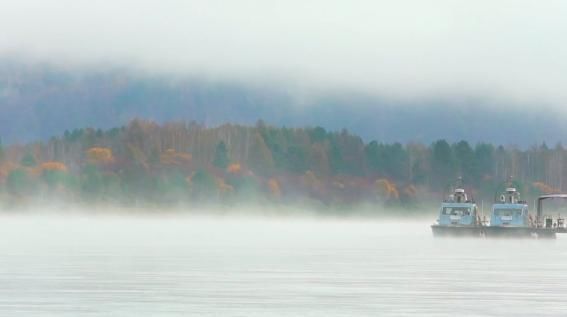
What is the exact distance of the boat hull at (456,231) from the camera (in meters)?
155

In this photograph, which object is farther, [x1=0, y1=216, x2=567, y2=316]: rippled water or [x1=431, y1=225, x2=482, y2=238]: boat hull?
[x1=431, y1=225, x2=482, y2=238]: boat hull

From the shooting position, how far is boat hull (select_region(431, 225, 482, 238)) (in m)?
155

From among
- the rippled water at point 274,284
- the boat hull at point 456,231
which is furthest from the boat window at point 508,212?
the rippled water at point 274,284

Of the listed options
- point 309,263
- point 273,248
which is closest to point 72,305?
point 309,263

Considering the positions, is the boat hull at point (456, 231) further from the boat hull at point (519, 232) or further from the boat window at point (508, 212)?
the boat window at point (508, 212)

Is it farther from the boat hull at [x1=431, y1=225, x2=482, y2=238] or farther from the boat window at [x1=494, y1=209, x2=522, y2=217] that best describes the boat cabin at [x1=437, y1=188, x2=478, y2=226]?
the boat hull at [x1=431, y1=225, x2=482, y2=238]

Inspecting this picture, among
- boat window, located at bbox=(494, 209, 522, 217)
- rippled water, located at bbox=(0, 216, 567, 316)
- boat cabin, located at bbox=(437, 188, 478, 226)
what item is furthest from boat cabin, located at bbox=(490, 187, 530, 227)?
rippled water, located at bbox=(0, 216, 567, 316)

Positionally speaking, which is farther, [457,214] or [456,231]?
[457,214]

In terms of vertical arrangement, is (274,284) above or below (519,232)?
below

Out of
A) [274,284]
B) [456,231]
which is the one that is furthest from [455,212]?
[274,284]

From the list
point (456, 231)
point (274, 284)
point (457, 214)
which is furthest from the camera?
point (457, 214)

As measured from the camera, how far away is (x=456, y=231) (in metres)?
156

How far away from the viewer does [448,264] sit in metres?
85.6

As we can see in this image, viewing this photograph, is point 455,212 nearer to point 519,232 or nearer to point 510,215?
point 510,215
